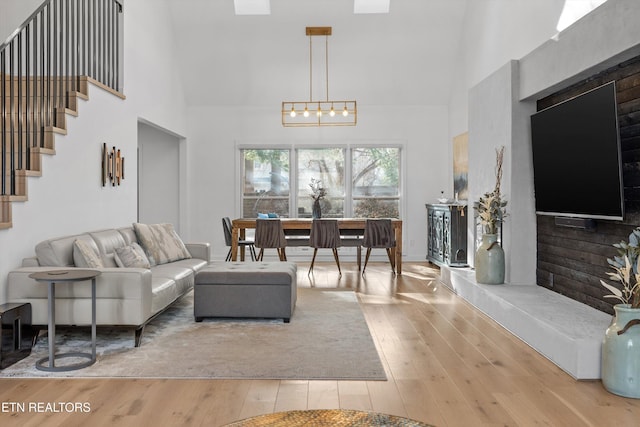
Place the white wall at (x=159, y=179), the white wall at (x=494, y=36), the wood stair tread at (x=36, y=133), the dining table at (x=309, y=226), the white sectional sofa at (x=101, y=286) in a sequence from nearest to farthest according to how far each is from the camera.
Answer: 1. the white sectional sofa at (x=101, y=286)
2. the wood stair tread at (x=36, y=133)
3. the white wall at (x=494, y=36)
4. the dining table at (x=309, y=226)
5. the white wall at (x=159, y=179)

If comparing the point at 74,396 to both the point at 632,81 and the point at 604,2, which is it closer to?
the point at 632,81

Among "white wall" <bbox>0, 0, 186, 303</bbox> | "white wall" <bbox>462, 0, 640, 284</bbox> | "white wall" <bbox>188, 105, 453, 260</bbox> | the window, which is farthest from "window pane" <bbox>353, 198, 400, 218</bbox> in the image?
"white wall" <bbox>0, 0, 186, 303</bbox>

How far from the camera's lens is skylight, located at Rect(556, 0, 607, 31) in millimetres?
4275

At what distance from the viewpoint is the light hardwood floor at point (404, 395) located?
106 inches

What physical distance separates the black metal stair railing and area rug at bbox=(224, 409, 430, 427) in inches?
150

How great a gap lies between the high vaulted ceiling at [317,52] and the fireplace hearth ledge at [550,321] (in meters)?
4.54

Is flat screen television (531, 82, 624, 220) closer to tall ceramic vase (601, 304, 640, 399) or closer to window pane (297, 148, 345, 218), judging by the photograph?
tall ceramic vase (601, 304, 640, 399)

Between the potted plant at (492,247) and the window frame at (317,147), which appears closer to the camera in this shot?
the potted plant at (492,247)

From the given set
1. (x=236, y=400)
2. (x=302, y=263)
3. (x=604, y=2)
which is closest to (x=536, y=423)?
(x=236, y=400)

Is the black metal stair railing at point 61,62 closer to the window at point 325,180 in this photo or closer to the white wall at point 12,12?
the white wall at point 12,12

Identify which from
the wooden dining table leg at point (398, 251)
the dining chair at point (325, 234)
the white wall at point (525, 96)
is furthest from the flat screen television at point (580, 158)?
the dining chair at point (325, 234)

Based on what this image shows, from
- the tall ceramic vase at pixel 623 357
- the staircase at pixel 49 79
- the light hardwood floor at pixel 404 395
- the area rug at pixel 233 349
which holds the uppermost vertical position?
the staircase at pixel 49 79

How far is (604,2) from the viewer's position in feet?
12.9

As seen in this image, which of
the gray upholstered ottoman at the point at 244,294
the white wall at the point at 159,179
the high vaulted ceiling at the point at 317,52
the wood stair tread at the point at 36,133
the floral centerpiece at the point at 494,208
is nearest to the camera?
the wood stair tread at the point at 36,133
